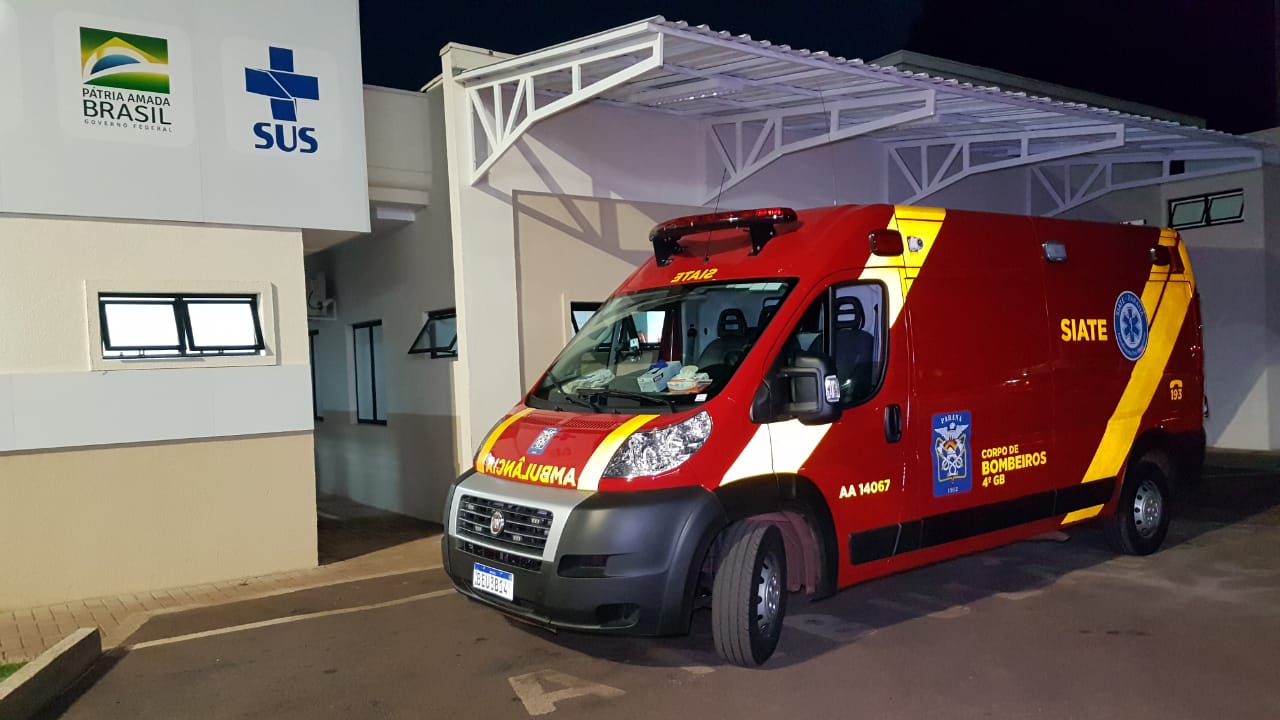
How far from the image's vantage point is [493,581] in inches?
194

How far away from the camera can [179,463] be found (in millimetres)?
7555

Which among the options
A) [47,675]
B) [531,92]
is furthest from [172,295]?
[531,92]

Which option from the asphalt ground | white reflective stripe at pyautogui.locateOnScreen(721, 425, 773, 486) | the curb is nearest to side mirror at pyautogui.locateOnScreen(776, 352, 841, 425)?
white reflective stripe at pyautogui.locateOnScreen(721, 425, 773, 486)

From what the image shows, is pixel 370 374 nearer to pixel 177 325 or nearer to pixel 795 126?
pixel 177 325

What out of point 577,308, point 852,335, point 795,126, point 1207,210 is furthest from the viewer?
point 1207,210

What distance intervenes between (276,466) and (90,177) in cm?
271

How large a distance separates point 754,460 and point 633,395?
774 millimetres

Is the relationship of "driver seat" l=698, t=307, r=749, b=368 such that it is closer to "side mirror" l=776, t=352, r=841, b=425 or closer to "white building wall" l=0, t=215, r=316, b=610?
"side mirror" l=776, t=352, r=841, b=425

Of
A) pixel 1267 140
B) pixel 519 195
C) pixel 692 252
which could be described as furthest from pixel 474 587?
pixel 1267 140

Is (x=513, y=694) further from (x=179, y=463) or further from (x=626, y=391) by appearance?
(x=179, y=463)

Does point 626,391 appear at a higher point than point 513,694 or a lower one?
higher

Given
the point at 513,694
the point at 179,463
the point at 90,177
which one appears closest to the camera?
the point at 513,694

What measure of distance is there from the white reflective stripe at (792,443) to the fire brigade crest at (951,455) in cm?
101

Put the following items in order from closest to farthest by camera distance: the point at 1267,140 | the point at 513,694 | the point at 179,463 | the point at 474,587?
the point at 513,694 → the point at 474,587 → the point at 179,463 → the point at 1267,140
